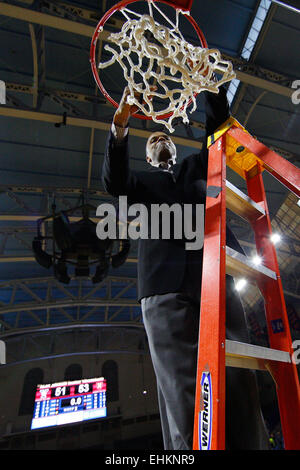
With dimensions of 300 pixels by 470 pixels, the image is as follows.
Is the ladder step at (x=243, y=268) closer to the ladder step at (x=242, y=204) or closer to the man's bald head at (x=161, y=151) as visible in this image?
the ladder step at (x=242, y=204)

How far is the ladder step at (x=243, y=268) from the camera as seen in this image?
121cm

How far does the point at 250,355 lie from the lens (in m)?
1.02

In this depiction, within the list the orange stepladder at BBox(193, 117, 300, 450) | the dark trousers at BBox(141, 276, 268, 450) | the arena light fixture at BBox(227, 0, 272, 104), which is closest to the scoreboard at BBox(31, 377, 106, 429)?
the dark trousers at BBox(141, 276, 268, 450)

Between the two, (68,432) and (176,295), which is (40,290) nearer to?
(68,432)

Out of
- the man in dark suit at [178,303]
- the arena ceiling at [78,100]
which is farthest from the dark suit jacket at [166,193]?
the arena ceiling at [78,100]

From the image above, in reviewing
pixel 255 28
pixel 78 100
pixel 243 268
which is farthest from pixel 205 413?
pixel 255 28

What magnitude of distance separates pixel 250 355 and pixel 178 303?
0.35 m

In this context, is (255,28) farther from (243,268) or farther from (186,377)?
(186,377)

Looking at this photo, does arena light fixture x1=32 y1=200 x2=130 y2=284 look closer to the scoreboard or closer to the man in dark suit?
the man in dark suit

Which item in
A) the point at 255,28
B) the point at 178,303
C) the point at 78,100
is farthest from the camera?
the point at 78,100

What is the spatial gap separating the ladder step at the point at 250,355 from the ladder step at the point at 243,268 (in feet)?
1.11

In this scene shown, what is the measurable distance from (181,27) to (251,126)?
10.0 ft

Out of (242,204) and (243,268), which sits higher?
(242,204)

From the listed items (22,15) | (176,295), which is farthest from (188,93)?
(22,15)
